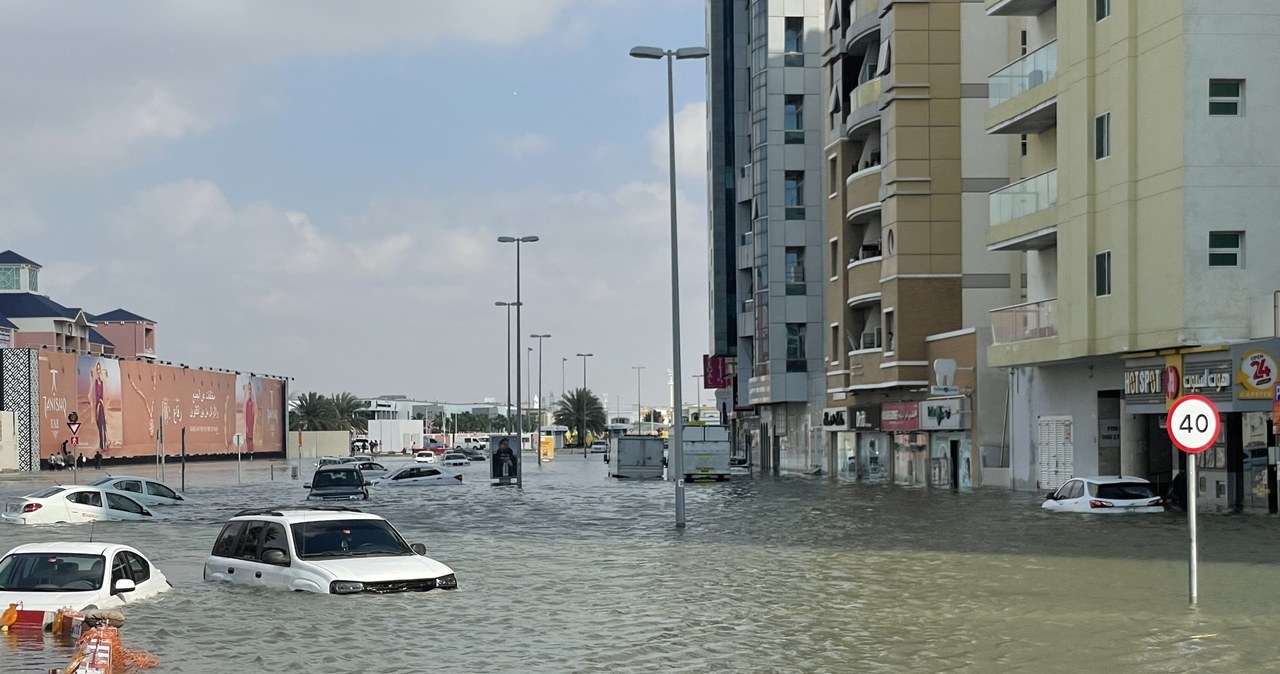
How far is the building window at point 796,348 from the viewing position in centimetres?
7931

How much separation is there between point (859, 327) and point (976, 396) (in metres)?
12.5

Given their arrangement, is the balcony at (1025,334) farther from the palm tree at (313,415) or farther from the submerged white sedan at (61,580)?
the palm tree at (313,415)

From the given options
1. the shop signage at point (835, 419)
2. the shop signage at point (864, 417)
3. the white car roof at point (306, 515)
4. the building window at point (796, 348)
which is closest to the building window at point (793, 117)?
the building window at point (796, 348)

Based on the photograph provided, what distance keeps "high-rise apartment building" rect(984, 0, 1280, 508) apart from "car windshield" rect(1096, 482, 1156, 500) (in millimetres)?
1673

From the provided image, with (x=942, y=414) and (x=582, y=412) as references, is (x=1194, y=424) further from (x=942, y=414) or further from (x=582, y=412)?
(x=582, y=412)

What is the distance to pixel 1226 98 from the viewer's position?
37.1m

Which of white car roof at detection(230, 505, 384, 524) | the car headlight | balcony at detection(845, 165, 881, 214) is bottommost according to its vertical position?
the car headlight

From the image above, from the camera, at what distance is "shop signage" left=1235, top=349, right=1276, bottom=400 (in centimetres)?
3453

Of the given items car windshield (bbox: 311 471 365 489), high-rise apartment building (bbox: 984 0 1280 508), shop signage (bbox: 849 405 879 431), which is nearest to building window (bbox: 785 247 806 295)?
shop signage (bbox: 849 405 879 431)

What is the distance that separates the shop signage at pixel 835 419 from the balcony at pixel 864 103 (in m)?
13.6

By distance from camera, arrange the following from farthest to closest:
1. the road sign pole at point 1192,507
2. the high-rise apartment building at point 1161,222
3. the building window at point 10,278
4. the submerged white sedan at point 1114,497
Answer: the building window at point 10,278 → the submerged white sedan at point 1114,497 → the high-rise apartment building at point 1161,222 → the road sign pole at point 1192,507

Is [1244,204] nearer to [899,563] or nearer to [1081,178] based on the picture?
[1081,178]

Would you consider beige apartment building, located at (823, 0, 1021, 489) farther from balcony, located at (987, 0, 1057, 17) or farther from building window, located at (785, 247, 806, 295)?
building window, located at (785, 247, 806, 295)

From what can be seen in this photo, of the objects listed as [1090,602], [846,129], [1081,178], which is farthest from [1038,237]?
[1090,602]
